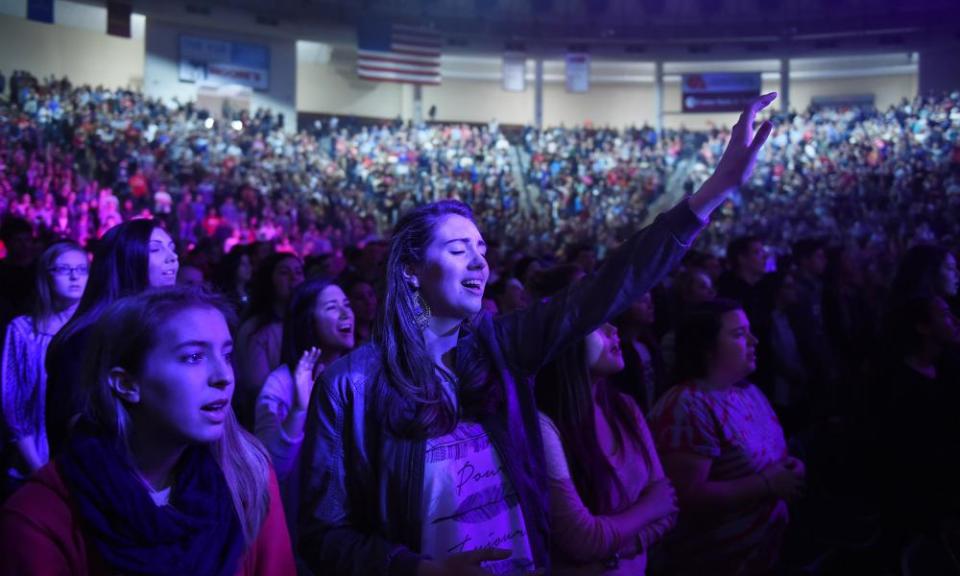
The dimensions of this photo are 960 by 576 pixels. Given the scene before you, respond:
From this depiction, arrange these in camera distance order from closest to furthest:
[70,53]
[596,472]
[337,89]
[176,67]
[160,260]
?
[596,472] < [160,260] < [70,53] < [176,67] < [337,89]

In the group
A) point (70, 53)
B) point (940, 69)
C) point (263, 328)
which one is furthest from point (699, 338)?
point (940, 69)

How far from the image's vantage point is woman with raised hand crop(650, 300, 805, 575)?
2967 millimetres

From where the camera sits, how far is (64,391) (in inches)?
107

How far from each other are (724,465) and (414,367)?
5.19 feet

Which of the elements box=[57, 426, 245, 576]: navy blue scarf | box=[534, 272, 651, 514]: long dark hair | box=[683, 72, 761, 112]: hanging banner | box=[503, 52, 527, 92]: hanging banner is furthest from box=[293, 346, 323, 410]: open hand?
box=[683, 72, 761, 112]: hanging banner

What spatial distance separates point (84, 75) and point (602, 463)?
2623 centimetres

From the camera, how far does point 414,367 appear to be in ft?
6.27

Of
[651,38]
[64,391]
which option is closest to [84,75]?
[651,38]

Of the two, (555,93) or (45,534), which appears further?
(555,93)

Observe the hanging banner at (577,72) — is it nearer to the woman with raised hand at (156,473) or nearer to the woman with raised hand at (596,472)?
the woman with raised hand at (596,472)

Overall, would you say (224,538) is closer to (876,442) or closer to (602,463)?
(602,463)

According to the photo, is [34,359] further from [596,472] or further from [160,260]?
[596,472]

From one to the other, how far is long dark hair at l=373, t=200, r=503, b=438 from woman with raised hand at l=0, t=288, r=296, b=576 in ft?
1.01

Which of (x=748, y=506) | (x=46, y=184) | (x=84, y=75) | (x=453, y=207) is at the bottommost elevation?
(x=748, y=506)
